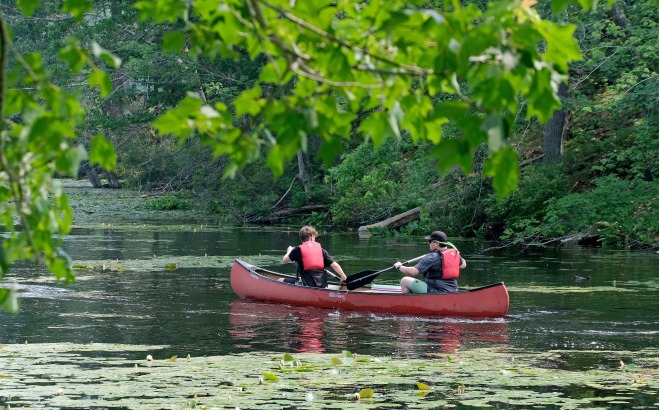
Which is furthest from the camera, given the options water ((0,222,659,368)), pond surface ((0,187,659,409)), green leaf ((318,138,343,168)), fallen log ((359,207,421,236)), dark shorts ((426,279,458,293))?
fallen log ((359,207,421,236))

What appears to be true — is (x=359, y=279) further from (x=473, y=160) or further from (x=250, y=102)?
(x=250, y=102)

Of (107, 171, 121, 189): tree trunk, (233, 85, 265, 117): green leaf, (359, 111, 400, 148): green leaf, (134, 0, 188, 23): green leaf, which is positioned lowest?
(359, 111, 400, 148): green leaf

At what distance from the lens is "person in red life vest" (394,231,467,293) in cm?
1527

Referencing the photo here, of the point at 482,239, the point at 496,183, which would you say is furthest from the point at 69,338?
the point at 482,239

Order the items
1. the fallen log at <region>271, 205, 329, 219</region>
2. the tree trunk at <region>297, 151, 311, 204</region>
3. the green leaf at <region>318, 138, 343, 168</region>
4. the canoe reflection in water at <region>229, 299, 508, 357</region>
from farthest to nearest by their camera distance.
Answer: the tree trunk at <region>297, 151, 311, 204</region> → the fallen log at <region>271, 205, 329, 219</region> → the canoe reflection in water at <region>229, 299, 508, 357</region> → the green leaf at <region>318, 138, 343, 168</region>

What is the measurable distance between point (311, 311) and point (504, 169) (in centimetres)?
1262

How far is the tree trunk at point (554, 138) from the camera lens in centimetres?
2847

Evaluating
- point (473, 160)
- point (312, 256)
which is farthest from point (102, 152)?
point (473, 160)

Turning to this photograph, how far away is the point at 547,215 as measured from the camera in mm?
24812

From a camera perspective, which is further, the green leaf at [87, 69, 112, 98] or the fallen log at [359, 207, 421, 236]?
the fallen log at [359, 207, 421, 236]

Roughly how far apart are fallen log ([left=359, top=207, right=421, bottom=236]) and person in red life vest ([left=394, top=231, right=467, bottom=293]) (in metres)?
15.8

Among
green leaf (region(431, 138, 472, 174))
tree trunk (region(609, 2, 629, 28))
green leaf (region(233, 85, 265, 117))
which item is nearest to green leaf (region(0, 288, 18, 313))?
green leaf (region(233, 85, 265, 117))

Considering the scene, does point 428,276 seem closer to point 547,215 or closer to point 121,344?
point 121,344

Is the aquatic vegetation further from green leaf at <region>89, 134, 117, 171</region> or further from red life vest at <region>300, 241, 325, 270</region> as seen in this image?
green leaf at <region>89, 134, 117, 171</region>
